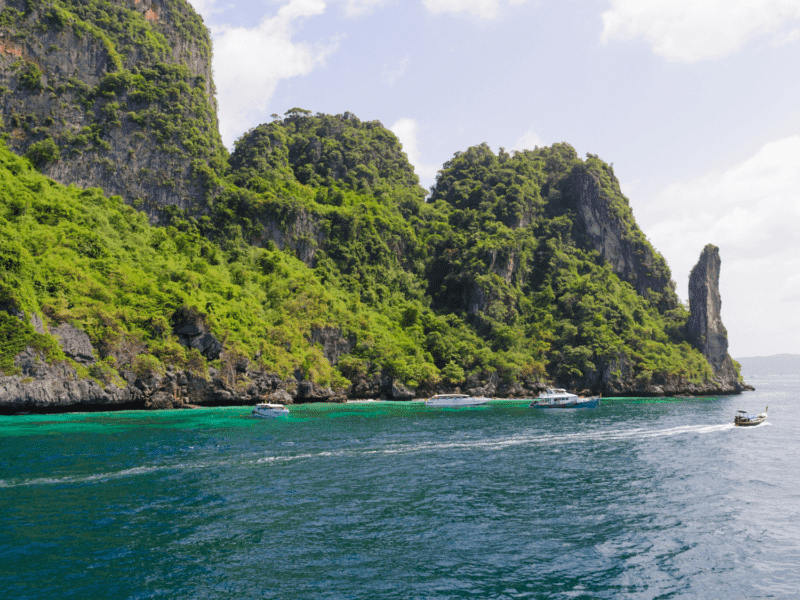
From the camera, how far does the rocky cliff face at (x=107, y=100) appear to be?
95312 millimetres

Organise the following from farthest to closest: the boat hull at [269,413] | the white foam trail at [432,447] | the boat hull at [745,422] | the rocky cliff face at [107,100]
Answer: the rocky cliff face at [107,100]
the boat hull at [269,413]
the boat hull at [745,422]
the white foam trail at [432,447]

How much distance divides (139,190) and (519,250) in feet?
311

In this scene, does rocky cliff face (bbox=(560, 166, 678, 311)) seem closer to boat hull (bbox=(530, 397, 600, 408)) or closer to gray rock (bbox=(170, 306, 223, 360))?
boat hull (bbox=(530, 397, 600, 408))

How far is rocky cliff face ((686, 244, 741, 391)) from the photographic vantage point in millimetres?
125375

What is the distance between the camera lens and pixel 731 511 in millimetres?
25281

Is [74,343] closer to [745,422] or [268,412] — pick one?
[268,412]

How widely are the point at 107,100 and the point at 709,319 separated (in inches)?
5912

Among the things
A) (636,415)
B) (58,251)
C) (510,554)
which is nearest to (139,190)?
(58,251)

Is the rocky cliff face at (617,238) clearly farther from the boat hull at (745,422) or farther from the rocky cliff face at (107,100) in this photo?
the rocky cliff face at (107,100)

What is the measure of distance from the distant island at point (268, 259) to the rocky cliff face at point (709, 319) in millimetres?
556

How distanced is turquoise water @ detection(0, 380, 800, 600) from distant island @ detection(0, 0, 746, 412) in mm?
28240

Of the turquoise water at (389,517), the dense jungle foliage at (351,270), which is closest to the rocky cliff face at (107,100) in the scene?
the dense jungle foliage at (351,270)

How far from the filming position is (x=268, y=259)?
109m

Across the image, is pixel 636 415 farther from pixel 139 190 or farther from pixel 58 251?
pixel 139 190
